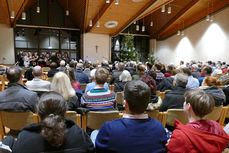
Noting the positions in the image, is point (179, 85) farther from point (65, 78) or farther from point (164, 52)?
point (164, 52)

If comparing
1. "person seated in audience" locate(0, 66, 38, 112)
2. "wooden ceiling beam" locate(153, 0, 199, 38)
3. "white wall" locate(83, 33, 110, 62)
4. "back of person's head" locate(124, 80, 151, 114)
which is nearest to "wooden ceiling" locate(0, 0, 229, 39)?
"wooden ceiling beam" locate(153, 0, 199, 38)

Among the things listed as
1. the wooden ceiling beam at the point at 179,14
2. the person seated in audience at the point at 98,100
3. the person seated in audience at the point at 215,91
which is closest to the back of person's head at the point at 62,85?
the person seated in audience at the point at 98,100

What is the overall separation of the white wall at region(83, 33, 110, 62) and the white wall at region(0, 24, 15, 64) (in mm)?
5234

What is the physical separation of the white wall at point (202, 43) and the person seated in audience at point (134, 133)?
12457mm

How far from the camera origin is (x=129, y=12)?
11.4m

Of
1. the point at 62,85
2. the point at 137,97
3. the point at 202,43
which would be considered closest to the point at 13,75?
the point at 62,85

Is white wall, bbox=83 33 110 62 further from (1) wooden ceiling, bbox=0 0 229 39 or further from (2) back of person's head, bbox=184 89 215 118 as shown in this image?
(2) back of person's head, bbox=184 89 215 118

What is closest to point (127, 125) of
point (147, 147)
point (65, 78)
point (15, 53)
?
point (147, 147)

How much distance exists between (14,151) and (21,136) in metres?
0.10

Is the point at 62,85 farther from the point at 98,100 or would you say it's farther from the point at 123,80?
the point at 123,80

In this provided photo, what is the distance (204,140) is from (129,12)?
11.1 m

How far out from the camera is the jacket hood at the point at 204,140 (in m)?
1.21

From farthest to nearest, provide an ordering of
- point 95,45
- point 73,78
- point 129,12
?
point 95,45 → point 129,12 → point 73,78

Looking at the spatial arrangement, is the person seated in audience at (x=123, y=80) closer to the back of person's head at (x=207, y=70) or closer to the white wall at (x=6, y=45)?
the back of person's head at (x=207, y=70)
